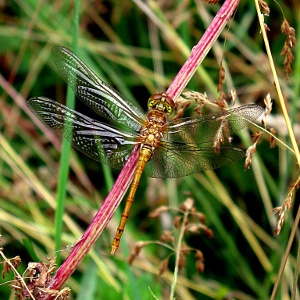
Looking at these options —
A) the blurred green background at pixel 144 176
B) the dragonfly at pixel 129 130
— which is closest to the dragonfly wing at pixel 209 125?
the dragonfly at pixel 129 130

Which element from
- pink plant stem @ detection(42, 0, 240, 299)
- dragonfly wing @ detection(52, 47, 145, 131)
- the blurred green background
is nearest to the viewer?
pink plant stem @ detection(42, 0, 240, 299)

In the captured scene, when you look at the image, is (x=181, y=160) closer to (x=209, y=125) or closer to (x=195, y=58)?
(x=209, y=125)

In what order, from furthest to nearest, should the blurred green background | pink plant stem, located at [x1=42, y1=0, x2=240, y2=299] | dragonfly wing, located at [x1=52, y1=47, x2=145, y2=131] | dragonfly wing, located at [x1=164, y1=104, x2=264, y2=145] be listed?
the blurred green background < dragonfly wing, located at [x1=52, y1=47, x2=145, y2=131] < dragonfly wing, located at [x1=164, y1=104, x2=264, y2=145] < pink plant stem, located at [x1=42, y1=0, x2=240, y2=299]

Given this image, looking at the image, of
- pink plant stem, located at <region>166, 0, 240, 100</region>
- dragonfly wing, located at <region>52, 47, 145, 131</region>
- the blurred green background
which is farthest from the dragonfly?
the blurred green background

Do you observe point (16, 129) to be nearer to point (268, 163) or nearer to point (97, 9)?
point (97, 9)

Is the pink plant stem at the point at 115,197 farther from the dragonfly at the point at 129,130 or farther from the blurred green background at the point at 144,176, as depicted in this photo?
the blurred green background at the point at 144,176

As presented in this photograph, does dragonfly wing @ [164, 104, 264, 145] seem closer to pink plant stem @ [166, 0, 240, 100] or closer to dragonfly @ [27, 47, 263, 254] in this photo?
dragonfly @ [27, 47, 263, 254]
